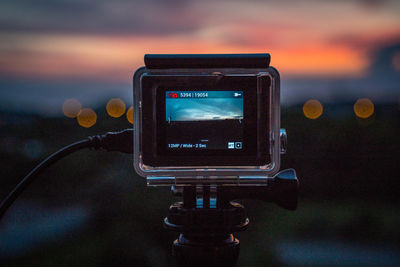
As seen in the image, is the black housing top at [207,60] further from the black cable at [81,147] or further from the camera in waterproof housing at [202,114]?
the black cable at [81,147]

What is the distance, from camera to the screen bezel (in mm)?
801

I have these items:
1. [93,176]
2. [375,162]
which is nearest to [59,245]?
[93,176]

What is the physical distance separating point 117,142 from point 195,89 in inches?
8.4

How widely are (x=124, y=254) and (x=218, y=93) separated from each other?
8.86 feet

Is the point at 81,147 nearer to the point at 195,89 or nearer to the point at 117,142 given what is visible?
the point at 117,142

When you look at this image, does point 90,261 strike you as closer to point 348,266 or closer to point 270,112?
point 348,266

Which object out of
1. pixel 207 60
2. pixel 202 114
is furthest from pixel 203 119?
pixel 207 60

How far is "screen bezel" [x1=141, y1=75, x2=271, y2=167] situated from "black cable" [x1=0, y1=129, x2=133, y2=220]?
70mm

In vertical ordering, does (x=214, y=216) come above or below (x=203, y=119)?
below

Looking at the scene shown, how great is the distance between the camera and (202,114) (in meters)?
0.81

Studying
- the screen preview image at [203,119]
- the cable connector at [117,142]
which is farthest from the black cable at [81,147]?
the screen preview image at [203,119]

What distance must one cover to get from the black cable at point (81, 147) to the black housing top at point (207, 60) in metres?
0.16

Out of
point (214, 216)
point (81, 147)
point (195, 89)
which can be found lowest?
point (214, 216)

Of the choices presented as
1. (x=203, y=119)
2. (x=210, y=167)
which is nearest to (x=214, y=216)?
A: (x=210, y=167)
